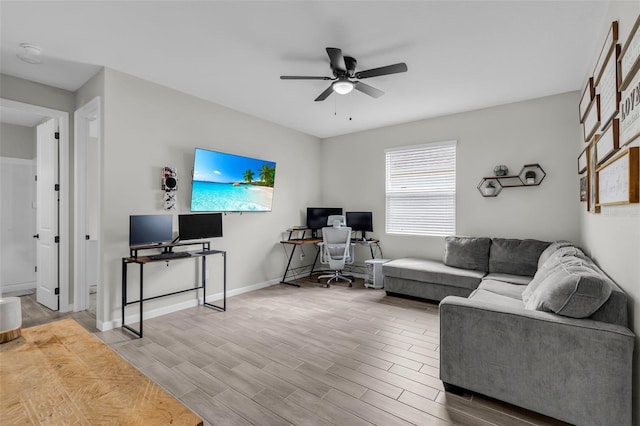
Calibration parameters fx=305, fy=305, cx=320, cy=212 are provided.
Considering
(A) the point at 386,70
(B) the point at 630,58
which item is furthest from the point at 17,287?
(B) the point at 630,58

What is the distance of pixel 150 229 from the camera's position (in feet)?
11.2

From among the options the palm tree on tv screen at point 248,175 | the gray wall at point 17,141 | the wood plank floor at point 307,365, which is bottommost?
the wood plank floor at point 307,365

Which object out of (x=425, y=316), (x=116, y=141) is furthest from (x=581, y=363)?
(x=116, y=141)

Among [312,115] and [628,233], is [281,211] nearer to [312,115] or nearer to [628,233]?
[312,115]

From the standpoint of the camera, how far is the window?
4.88m

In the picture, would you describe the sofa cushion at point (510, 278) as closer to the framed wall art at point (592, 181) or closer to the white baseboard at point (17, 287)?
the framed wall art at point (592, 181)

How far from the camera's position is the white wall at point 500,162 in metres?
3.95

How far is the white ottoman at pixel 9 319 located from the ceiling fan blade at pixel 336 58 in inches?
100

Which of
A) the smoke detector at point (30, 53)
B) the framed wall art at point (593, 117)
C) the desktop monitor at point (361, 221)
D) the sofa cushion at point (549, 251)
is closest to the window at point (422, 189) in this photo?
the desktop monitor at point (361, 221)

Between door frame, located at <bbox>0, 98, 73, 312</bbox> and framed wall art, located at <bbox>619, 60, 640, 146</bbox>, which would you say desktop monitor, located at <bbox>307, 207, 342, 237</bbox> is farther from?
framed wall art, located at <bbox>619, 60, 640, 146</bbox>

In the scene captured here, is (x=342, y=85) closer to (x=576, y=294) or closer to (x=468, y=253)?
(x=576, y=294)

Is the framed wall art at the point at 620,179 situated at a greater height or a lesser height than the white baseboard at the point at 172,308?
greater

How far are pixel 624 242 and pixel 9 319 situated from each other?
3170 mm

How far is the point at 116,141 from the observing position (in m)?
3.35
